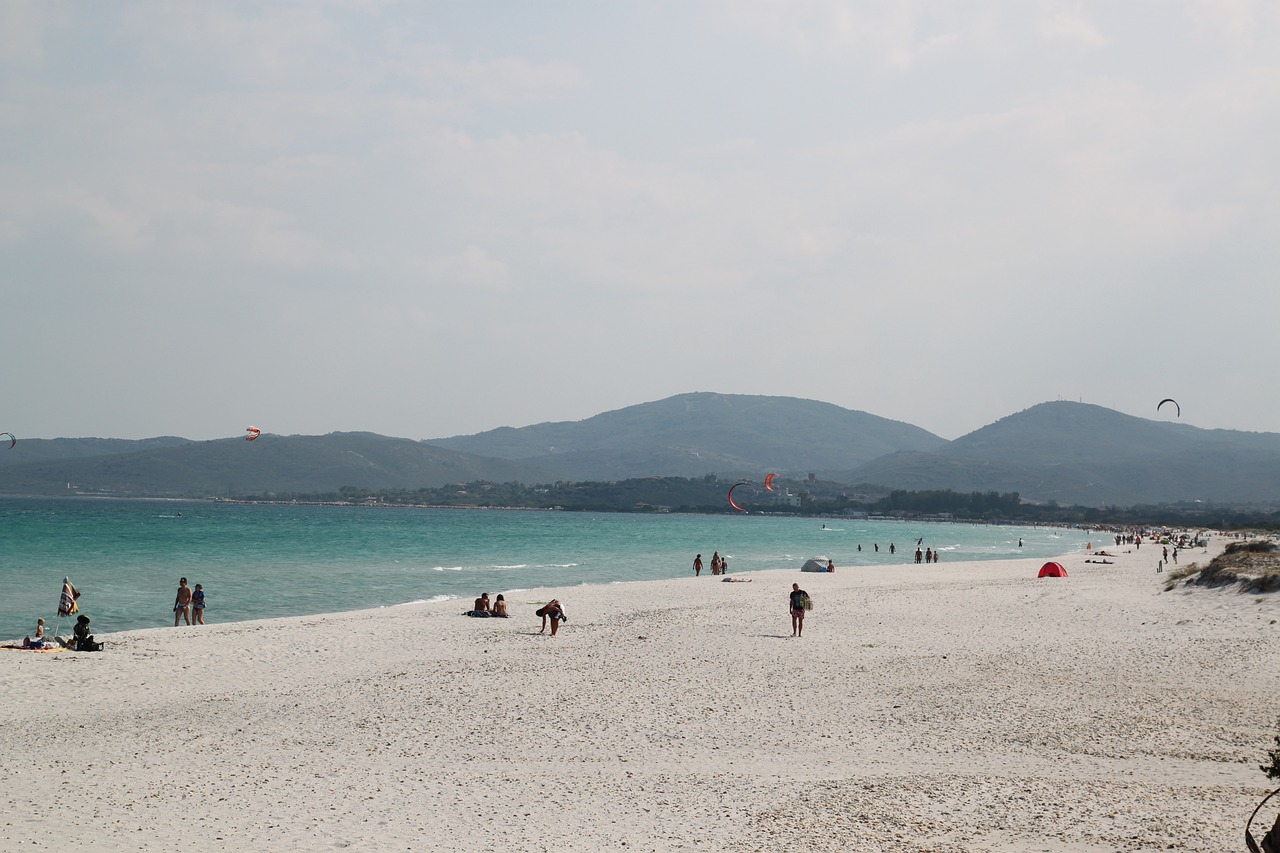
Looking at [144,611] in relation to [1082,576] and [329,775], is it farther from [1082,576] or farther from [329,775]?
[1082,576]

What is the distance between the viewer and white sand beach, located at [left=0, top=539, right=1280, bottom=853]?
26.2 feet

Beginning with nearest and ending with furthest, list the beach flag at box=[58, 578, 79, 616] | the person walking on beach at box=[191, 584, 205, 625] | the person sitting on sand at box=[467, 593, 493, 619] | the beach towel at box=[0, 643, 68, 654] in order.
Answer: the beach towel at box=[0, 643, 68, 654]
the beach flag at box=[58, 578, 79, 616]
the person sitting on sand at box=[467, 593, 493, 619]
the person walking on beach at box=[191, 584, 205, 625]

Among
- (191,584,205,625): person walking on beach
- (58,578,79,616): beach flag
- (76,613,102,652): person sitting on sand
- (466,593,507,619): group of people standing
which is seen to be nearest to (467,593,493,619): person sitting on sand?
(466,593,507,619): group of people standing

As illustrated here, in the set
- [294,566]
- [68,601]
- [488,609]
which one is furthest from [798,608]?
[294,566]

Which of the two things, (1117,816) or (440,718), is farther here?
(440,718)

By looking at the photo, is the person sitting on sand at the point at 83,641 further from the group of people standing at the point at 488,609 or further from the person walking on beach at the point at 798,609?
the person walking on beach at the point at 798,609

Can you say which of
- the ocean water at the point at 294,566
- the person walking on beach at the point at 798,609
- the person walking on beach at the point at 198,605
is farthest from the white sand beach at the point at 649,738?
the ocean water at the point at 294,566

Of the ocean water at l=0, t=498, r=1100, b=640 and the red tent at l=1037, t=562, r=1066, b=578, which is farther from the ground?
the red tent at l=1037, t=562, r=1066, b=578

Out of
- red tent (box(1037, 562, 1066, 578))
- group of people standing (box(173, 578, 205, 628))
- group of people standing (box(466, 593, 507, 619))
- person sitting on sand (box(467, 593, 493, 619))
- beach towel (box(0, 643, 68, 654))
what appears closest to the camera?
beach towel (box(0, 643, 68, 654))

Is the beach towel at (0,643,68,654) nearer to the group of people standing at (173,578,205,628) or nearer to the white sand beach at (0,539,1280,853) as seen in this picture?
Answer: the white sand beach at (0,539,1280,853)

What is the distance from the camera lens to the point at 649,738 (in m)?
11.1

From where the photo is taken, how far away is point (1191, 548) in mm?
66750

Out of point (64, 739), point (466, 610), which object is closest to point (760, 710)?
point (64, 739)

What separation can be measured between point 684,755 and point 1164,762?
494 cm
